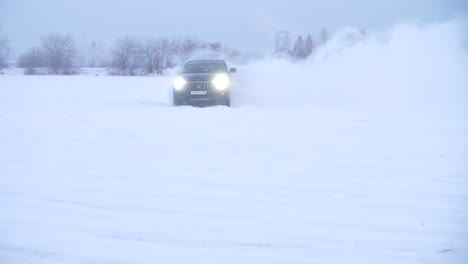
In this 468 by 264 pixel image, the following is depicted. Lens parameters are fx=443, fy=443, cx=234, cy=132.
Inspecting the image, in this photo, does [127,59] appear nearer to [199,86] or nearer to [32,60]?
[32,60]

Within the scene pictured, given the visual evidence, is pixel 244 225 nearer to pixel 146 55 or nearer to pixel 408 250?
pixel 408 250

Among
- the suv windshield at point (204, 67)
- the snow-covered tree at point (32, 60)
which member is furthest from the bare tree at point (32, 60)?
the suv windshield at point (204, 67)

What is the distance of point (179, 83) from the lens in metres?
12.3

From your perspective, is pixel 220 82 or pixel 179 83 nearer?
pixel 220 82

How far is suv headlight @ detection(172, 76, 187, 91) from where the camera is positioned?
12.3m

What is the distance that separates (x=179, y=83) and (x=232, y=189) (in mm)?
8253

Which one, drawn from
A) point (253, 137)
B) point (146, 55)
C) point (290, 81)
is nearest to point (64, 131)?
point (253, 137)

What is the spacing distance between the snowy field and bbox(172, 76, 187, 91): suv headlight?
Answer: 6.60 ft

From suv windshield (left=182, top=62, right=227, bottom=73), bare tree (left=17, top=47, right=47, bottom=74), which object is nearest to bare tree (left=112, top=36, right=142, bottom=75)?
bare tree (left=17, top=47, right=47, bottom=74)

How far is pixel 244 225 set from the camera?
3.46 meters

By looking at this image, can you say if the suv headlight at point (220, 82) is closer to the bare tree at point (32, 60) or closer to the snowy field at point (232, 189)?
the snowy field at point (232, 189)

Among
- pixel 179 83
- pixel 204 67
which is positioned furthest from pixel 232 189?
pixel 204 67

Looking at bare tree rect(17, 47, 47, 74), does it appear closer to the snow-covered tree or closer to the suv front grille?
the snow-covered tree

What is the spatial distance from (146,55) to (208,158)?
202 feet
